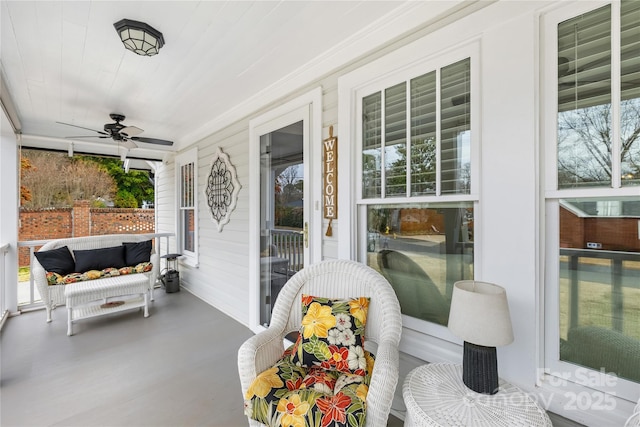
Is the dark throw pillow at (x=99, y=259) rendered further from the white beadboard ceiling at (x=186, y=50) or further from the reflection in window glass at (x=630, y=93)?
the reflection in window glass at (x=630, y=93)

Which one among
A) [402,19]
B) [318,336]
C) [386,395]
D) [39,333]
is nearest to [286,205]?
[318,336]

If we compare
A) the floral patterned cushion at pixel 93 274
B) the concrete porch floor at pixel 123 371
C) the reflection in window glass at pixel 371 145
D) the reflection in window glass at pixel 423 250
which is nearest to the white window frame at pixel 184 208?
the floral patterned cushion at pixel 93 274

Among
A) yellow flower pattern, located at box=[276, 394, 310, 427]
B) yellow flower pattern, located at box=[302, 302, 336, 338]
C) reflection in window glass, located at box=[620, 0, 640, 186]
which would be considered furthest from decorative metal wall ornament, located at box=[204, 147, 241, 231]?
reflection in window glass, located at box=[620, 0, 640, 186]

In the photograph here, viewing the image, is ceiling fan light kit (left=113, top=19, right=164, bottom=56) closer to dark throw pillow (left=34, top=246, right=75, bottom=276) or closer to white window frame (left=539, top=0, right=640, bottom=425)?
white window frame (left=539, top=0, right=640, bottom=425)

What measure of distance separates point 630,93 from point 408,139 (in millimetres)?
1046

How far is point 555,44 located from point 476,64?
1.14 ft

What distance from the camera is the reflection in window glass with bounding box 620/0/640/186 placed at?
4.01 feet

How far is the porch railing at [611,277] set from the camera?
1.28 meters

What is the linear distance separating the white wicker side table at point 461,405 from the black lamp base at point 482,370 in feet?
0.09

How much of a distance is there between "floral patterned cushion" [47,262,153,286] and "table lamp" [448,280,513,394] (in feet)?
15.4

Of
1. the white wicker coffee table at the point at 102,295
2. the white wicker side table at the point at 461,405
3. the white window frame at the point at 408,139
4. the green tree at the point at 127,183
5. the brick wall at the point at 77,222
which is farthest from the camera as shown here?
the green tree at the point at 127,183

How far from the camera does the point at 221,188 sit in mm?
4168

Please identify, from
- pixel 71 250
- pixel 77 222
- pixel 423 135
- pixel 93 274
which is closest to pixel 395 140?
pixel 423 135

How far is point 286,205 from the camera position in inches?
123
